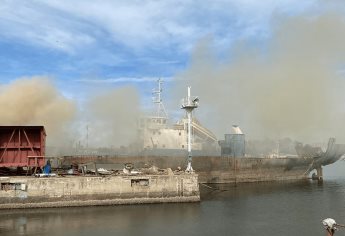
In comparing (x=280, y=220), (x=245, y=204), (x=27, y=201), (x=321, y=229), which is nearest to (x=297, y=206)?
(x=245, y=204)

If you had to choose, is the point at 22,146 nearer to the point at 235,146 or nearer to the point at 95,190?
the point at 95,190

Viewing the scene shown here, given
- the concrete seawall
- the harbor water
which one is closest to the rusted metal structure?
the concrete seawall

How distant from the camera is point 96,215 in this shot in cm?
3572

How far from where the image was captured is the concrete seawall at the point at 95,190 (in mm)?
37969

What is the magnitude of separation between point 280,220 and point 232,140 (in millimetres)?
54652

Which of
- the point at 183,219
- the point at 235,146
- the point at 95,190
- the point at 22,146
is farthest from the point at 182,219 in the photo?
the point at 235,146

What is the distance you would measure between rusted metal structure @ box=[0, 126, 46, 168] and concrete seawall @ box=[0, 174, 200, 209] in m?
3.27

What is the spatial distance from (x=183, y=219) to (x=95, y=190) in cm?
1072

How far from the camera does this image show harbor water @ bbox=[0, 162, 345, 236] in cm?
3055

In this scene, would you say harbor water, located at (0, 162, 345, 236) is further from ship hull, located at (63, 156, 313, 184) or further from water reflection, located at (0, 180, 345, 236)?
ship hull, located at (63, 156, 313, 184)

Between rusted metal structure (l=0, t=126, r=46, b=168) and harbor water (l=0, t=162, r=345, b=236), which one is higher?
rusted metal structure (l=0, t=126, r=46, b=168)

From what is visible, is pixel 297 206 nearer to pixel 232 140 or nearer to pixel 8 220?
pixel 8 220

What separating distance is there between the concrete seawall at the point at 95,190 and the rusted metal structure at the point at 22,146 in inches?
129

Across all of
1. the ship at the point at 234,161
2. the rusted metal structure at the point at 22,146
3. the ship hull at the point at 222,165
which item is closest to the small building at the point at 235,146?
the ship at the point at 234,161
